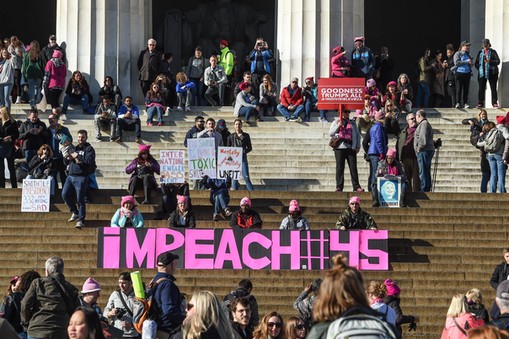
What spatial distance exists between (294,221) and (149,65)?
1119 centimetres

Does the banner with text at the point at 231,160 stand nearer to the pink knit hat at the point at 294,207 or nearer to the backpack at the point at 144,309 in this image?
the pink knit hat at the point at 294,207

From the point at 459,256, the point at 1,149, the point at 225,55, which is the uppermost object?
the point at 225,55

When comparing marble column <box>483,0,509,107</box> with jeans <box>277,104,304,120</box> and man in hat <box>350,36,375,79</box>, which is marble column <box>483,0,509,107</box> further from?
jeans <box>277,104,304,120</box>

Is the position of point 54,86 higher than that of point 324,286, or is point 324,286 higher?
point 54,86

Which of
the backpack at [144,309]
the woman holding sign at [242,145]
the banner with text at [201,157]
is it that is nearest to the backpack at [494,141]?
the woman holding sign at [242,145]

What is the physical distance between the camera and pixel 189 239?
72.7 ft

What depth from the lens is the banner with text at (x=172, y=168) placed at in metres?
24.3

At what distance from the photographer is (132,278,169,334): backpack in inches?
576

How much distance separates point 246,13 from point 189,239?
2017cm

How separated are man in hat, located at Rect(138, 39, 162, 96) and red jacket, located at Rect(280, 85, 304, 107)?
336cm

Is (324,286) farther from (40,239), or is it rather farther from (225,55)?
(225,55)

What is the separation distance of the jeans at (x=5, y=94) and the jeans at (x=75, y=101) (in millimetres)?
1169

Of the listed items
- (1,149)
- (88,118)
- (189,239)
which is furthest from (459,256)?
(88,118)

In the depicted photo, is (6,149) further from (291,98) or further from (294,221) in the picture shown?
(291,98)
